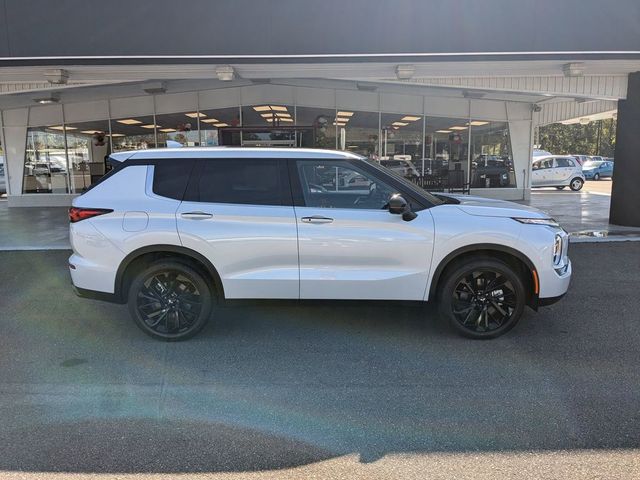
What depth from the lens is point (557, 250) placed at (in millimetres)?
4738

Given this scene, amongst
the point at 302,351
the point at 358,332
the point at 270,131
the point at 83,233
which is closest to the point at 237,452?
the point at 302,351

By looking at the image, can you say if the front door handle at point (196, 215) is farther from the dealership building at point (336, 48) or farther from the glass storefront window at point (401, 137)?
the glass storefront window at point (401, 137)

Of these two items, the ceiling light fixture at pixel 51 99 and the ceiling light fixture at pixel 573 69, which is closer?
the ceiling light fixture at pixel 573 69

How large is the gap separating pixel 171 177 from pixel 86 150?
1429cm

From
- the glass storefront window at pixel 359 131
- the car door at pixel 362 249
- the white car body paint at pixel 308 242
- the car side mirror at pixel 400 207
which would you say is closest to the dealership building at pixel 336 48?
the white car body paint at pixel 308 242

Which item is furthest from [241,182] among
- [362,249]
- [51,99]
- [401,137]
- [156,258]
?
[401,137]

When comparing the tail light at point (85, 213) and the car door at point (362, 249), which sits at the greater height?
the tail light at point (85, 213)

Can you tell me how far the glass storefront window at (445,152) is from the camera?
1714cm

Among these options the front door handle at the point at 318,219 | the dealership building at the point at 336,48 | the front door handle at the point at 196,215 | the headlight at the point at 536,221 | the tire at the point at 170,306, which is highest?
the dealership building at the point at 336,48

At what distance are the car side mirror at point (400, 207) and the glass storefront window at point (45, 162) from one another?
15.7m

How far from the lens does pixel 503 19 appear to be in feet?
28.5

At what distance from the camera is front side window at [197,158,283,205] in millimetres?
4781

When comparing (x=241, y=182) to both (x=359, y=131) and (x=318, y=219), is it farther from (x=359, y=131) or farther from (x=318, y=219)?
(x=359, y=131)

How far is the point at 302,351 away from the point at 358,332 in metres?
0.69
